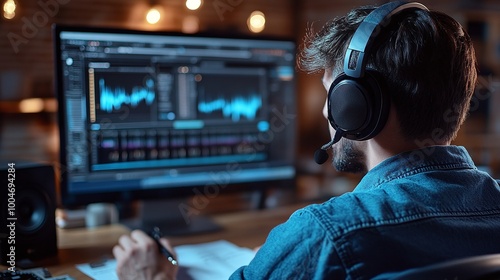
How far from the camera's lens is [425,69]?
0.86 metres

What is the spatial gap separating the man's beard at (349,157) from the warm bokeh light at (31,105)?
3.16 m

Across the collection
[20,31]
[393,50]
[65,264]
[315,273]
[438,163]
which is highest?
[20,31]

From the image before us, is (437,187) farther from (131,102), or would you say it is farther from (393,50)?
(131,102)

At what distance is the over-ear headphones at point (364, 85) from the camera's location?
87cm

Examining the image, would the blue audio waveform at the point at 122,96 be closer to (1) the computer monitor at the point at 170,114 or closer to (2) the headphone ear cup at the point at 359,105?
(1) the computer monitor at the point at 170,114

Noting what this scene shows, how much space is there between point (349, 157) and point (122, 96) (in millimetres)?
701

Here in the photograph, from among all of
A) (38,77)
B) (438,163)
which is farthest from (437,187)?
(38,77)

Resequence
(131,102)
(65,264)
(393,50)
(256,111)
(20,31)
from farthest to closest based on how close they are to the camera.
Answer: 1. (20,31)
2. (256,111)
3. (131,102)
4. (65,264)
5. (393,50)

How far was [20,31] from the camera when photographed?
3.71 meters

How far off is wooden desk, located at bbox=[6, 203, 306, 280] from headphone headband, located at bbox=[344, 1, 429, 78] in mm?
664

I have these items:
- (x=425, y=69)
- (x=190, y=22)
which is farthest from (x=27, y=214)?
(x=190, y=22)

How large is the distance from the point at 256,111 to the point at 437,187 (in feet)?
2.85

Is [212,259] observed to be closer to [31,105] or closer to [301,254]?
[301,254]

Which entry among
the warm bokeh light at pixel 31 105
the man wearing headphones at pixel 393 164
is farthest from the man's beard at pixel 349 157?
the warm bokeh light at pixel 31 105
